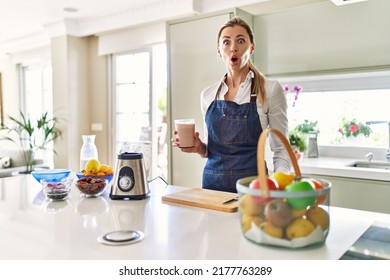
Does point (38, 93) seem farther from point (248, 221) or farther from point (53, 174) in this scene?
point (248, 221)

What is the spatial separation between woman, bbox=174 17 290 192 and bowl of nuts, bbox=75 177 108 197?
36 centimetres

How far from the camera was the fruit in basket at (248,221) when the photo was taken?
922mm

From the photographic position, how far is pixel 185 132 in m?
1.55

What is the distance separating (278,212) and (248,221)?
10 centimetres

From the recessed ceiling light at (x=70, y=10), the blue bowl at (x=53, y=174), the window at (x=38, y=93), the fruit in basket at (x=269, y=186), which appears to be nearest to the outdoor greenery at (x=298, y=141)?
the blue bowl at (x=53, y=174)

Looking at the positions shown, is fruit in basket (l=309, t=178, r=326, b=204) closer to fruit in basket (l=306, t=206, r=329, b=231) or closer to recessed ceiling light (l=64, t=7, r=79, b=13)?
fruit in basket (l=306, t=206, r=329, b=231)

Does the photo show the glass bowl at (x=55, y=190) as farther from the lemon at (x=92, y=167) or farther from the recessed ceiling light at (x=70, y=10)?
the recessed ceiling light at (x=70, y=10)

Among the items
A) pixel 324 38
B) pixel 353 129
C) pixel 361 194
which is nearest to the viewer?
pixel 361 194

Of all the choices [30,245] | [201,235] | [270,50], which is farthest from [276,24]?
[30,245]

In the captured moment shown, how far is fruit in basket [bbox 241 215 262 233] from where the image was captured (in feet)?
3.03

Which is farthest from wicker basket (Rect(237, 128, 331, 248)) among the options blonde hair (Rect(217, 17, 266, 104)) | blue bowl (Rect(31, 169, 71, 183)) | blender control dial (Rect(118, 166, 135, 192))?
blue bowl (Rect(31, 169, 71, 183))

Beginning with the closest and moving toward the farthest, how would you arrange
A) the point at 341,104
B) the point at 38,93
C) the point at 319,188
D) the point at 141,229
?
1. the point at 319,188
2. the point at 141,229
3. the point at 341,104
4. the point at 38,93

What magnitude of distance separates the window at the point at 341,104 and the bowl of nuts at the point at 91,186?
2085 mm

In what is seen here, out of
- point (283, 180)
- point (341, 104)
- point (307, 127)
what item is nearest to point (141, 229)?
point (283, 180)
